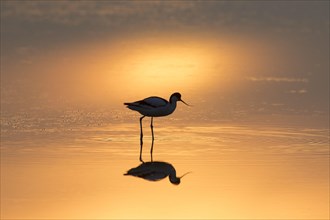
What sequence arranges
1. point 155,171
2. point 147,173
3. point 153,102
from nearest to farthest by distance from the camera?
point 147,173 < point 155,171 < point 153,102

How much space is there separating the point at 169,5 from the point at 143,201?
70.0 ft

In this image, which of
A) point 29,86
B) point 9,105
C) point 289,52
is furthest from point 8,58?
point 289,52

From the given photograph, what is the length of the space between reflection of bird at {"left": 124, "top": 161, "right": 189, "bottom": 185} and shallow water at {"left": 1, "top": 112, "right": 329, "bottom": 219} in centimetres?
16

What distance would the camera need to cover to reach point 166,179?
15594mm

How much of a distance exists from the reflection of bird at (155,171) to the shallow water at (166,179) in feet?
0.51

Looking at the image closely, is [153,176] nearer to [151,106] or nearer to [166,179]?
[166,179]

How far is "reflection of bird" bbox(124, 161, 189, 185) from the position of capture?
15.7m

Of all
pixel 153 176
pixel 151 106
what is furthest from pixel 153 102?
pixel 153 176

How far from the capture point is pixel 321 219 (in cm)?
1320

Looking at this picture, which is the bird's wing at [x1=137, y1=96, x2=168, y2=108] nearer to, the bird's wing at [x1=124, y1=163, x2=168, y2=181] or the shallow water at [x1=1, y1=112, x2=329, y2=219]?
the shallow water at [x1=1, y1=112, x2=329, y2=219]

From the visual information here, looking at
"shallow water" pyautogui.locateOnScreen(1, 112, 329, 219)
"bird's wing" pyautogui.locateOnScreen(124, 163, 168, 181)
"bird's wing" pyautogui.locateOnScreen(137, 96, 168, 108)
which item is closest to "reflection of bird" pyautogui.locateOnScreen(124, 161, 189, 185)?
"bird's wing" pyautogui.locateOnScreen(124, 163, 168, 181)

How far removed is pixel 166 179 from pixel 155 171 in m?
0.71

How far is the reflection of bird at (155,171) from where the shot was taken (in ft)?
51.5

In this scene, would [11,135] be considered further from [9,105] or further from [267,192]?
[267,192]
